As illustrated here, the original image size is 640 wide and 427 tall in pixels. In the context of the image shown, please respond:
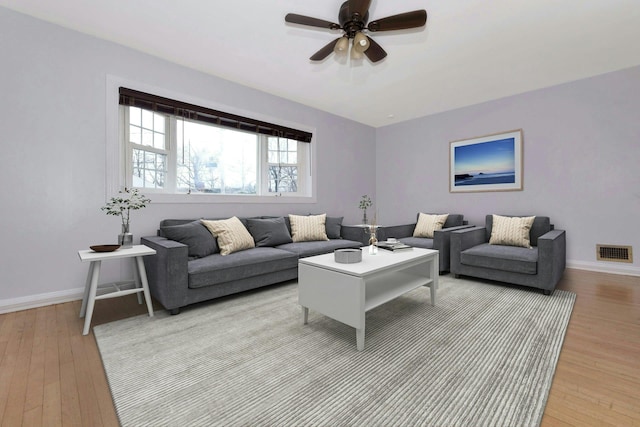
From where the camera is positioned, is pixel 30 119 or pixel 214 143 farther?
pixel 214 143

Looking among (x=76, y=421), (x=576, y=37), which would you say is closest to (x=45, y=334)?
(x=76, y=421)

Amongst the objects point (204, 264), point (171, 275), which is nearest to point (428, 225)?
point (204, 264)

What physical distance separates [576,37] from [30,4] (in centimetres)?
514

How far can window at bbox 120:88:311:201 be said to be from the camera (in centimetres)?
313

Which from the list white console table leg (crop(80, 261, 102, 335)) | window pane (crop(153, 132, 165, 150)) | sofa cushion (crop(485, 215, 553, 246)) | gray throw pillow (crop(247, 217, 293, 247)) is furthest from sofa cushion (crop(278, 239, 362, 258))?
sofa cushion (crop(485, 215, 553, 246))

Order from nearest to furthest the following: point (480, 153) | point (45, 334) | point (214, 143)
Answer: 1. point (45, 334)
2. point (214, 143)
3. point (480, 153)

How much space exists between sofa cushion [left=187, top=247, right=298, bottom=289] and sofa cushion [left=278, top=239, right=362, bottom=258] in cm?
12

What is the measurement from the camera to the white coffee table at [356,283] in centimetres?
180

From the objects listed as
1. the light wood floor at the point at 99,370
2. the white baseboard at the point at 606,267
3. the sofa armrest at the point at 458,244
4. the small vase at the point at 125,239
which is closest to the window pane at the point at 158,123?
the small vase at the point at 125,239

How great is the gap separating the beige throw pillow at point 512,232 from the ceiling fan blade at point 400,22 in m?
2.79

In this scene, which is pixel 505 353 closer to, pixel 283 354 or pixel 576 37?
pixel 283 354

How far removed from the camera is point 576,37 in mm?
2754

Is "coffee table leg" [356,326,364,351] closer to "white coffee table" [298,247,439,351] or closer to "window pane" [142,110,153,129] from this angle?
"white coffee table" [298,247,439,351]

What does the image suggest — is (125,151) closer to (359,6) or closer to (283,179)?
(283,179)
